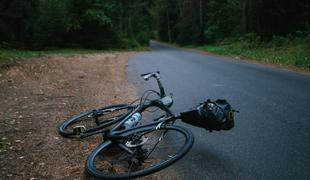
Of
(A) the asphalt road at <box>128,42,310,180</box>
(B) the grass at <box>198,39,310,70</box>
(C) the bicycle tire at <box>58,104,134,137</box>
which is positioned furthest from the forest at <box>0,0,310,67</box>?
(C) the bicycle tire at <box>58,104,134,137</box>

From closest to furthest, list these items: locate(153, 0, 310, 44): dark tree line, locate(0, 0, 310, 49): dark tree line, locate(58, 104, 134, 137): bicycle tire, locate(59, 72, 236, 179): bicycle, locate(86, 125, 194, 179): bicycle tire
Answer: locate(86, 125, 194, 179): bicycle tire < locate(59, 72, 236, 179): bicycle < locate(58, 104, 134, 137): bicycle tire < locate(153, 0, 310, 44): dark tree line < locate(0, 0, 310, 49): dark tree line

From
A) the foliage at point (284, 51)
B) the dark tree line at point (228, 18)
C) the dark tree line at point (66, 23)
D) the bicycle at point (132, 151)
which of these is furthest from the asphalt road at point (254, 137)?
the dark tree line at point (66, 23)

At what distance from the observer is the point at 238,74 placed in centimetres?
1295

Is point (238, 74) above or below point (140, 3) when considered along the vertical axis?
below

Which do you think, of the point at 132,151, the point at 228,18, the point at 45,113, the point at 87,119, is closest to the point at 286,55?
the point at 87,119

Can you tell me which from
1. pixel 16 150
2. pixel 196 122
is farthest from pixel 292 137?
pixel 16 150

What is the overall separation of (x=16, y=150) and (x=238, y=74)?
9.63 m

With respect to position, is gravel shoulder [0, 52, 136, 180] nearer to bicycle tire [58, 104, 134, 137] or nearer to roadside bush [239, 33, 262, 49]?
bicycle tire [58, 104, 134, 137]

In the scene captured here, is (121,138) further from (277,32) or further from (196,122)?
(277,32)

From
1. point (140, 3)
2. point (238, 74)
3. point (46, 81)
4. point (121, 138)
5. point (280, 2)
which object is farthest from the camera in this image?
point (140, 3)

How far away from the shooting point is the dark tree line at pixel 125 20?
958 inches

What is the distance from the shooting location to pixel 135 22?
52.2 m

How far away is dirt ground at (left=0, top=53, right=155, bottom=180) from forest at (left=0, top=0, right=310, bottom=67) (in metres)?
15.2

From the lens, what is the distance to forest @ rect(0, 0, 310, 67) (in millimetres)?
24016
